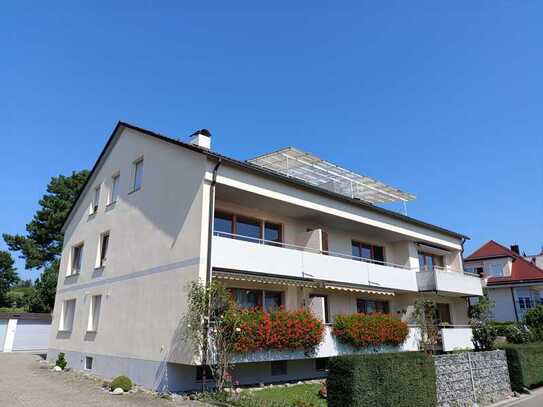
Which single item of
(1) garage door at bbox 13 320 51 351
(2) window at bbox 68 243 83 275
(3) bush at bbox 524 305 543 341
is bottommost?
(1) garage door at bbox 13 320 51 351

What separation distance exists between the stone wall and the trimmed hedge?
1.31 metres

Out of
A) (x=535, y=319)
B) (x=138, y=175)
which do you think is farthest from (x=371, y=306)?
(x=535, y=319)

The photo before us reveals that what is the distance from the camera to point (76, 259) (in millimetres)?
28125

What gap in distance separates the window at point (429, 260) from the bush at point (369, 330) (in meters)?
9.44

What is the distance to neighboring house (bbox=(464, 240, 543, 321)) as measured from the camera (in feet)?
148

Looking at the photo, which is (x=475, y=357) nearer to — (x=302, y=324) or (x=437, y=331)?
(x=302, y=324)

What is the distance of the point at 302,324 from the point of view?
17.8 meters

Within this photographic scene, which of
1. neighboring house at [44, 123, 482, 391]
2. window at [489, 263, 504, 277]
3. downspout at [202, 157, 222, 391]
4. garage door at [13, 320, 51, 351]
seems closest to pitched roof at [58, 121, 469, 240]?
neighboring house at [44, 123, 482, 391]

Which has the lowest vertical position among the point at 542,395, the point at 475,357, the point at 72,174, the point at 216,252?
the point at 542,395

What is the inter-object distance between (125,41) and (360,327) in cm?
1735

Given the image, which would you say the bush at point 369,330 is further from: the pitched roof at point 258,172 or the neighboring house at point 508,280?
the neighboring house at point 508,280

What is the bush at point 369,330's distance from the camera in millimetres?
20039

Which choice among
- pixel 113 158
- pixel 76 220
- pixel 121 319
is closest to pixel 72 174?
pixel 76 220

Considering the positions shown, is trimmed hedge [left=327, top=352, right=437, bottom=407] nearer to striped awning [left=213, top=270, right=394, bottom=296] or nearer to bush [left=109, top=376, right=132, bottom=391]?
striped awning [left=213, top=270, right=394, bottom=296]
